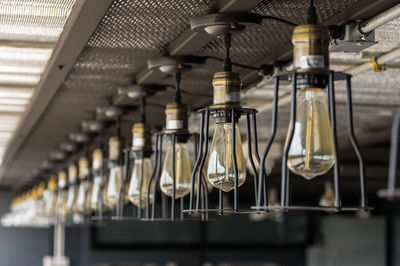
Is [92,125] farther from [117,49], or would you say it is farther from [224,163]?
[224,163]

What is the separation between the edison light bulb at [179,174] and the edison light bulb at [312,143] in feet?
2.35

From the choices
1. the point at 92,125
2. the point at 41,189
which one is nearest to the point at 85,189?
the point at 92,125

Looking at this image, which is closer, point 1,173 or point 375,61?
point 375,61

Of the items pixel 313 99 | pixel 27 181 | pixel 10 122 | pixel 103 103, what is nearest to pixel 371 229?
pixel 27 181

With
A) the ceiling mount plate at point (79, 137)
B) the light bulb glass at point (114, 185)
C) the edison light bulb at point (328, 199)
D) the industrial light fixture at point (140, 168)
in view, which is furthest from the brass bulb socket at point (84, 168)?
the edison light bulb at point (328, 199)

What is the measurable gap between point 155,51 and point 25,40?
52cm

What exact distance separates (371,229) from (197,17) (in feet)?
29.3

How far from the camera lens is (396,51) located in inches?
90.8

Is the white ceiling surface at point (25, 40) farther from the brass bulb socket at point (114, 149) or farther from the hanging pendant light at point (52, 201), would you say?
the hanging pendant light at point (52, 201)

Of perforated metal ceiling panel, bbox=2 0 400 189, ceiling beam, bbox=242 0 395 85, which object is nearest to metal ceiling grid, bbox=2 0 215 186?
perforated metal ceiling panel, bbox=2 0 400 189

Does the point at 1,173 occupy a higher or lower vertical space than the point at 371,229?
higher

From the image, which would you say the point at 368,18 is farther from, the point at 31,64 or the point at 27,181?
the point at 27,181

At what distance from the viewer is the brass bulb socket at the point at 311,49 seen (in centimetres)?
140

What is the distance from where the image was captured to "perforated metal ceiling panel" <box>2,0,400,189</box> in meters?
1.83
